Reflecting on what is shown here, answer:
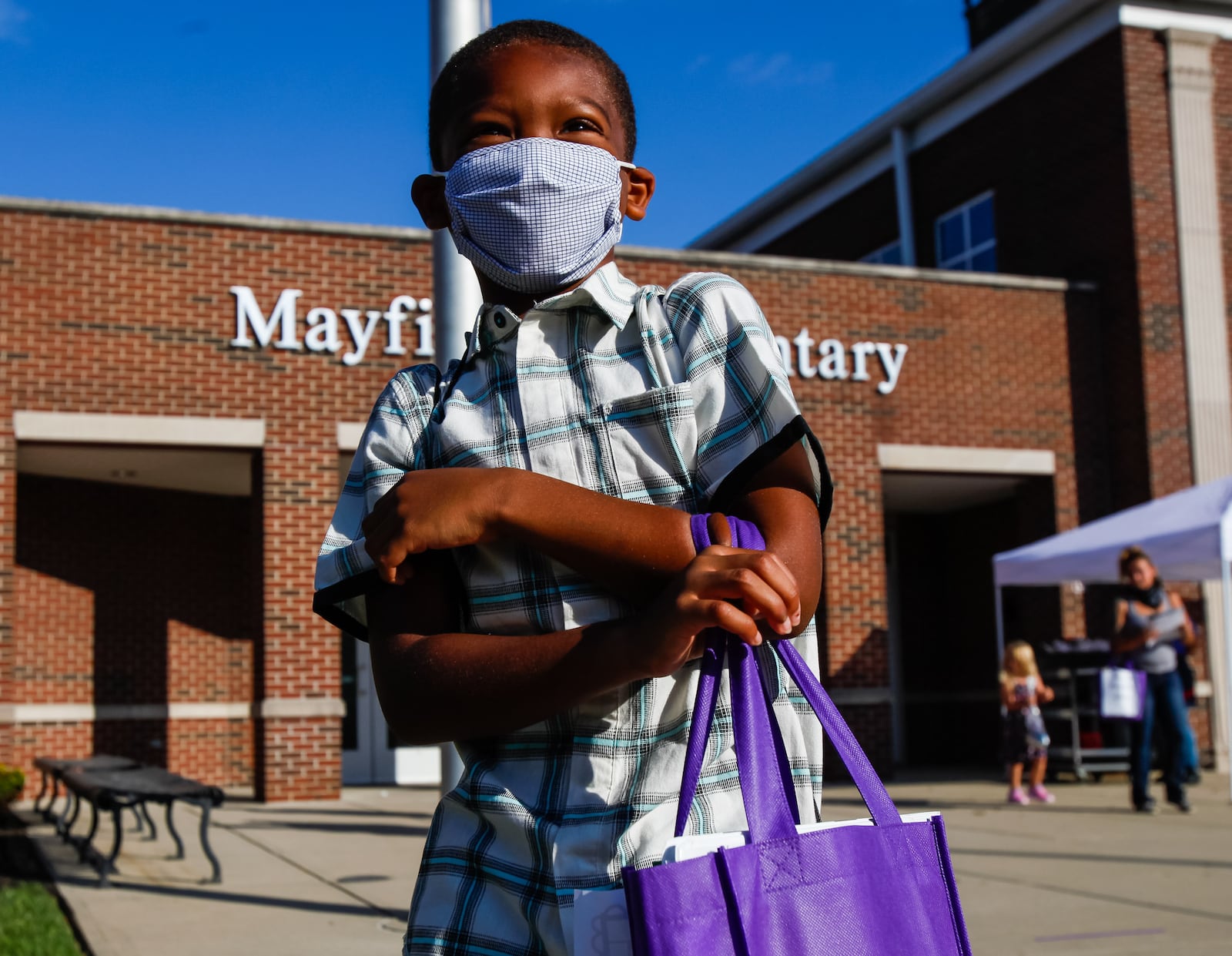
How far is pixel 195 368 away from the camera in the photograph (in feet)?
43.2

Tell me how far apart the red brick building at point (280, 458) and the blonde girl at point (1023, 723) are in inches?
97.1

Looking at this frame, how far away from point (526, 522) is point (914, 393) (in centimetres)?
1457

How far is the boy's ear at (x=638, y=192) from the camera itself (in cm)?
167

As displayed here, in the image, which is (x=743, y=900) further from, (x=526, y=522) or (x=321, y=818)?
(x=321, y=818)

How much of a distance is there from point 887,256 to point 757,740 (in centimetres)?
1977

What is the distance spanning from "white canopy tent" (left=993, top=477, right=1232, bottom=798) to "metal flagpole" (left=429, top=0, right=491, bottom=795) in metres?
7.58

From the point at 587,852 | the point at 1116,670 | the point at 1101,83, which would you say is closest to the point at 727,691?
the point at 587,852

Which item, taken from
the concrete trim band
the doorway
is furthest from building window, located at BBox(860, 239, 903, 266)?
the concrete trim band

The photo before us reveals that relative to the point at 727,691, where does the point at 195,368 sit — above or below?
above

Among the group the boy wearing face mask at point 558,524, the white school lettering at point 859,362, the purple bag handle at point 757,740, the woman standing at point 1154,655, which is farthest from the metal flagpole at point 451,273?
the white school lettering at point 859,362

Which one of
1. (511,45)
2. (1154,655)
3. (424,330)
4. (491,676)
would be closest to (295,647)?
(424,330)

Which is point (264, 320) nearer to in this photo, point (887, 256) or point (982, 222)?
point (982, 222)

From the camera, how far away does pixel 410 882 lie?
7.67 m

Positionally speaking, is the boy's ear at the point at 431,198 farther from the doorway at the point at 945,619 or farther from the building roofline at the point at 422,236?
the doorway at the point at 945,619
